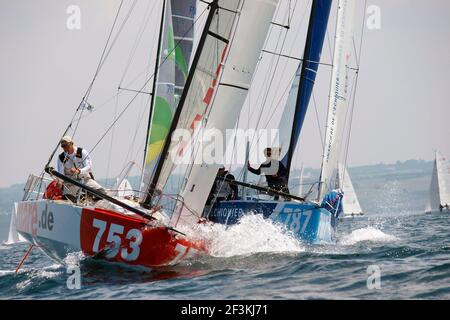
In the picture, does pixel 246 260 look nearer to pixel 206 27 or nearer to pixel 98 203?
pixel 98 203

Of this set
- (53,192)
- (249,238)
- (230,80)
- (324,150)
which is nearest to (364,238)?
(324,150)

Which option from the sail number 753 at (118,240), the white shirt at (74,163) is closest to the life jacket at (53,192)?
the white shirt at (74,163)

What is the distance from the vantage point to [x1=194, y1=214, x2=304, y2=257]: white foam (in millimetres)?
9211

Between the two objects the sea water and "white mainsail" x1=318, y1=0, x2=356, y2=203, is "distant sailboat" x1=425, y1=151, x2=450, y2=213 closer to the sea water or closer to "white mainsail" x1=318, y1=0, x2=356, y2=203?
"white mainsail" x1=318, y1=0, x2=356, y2=203

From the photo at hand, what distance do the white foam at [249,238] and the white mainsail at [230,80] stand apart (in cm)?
47

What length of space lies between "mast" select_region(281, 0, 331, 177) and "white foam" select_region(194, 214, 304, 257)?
9.98 feet

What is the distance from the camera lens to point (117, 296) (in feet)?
22.4

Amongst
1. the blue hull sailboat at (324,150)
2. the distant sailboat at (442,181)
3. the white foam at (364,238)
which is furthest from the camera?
the distant sailboat at (442,181)

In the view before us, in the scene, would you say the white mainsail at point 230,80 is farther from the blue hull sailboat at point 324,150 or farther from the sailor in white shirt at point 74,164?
the blue hull sailboat at point 324,150

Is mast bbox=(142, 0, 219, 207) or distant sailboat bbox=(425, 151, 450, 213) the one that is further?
distant sailboat bbox=(425, 151, 450, 213)

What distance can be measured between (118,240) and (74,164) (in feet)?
5.54

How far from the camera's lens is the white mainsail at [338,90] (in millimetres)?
12961

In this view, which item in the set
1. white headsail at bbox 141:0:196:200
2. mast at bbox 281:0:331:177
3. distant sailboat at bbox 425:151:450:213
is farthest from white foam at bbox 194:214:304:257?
distant sailboat at bbox 425:151:450:213

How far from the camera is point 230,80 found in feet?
30.0
